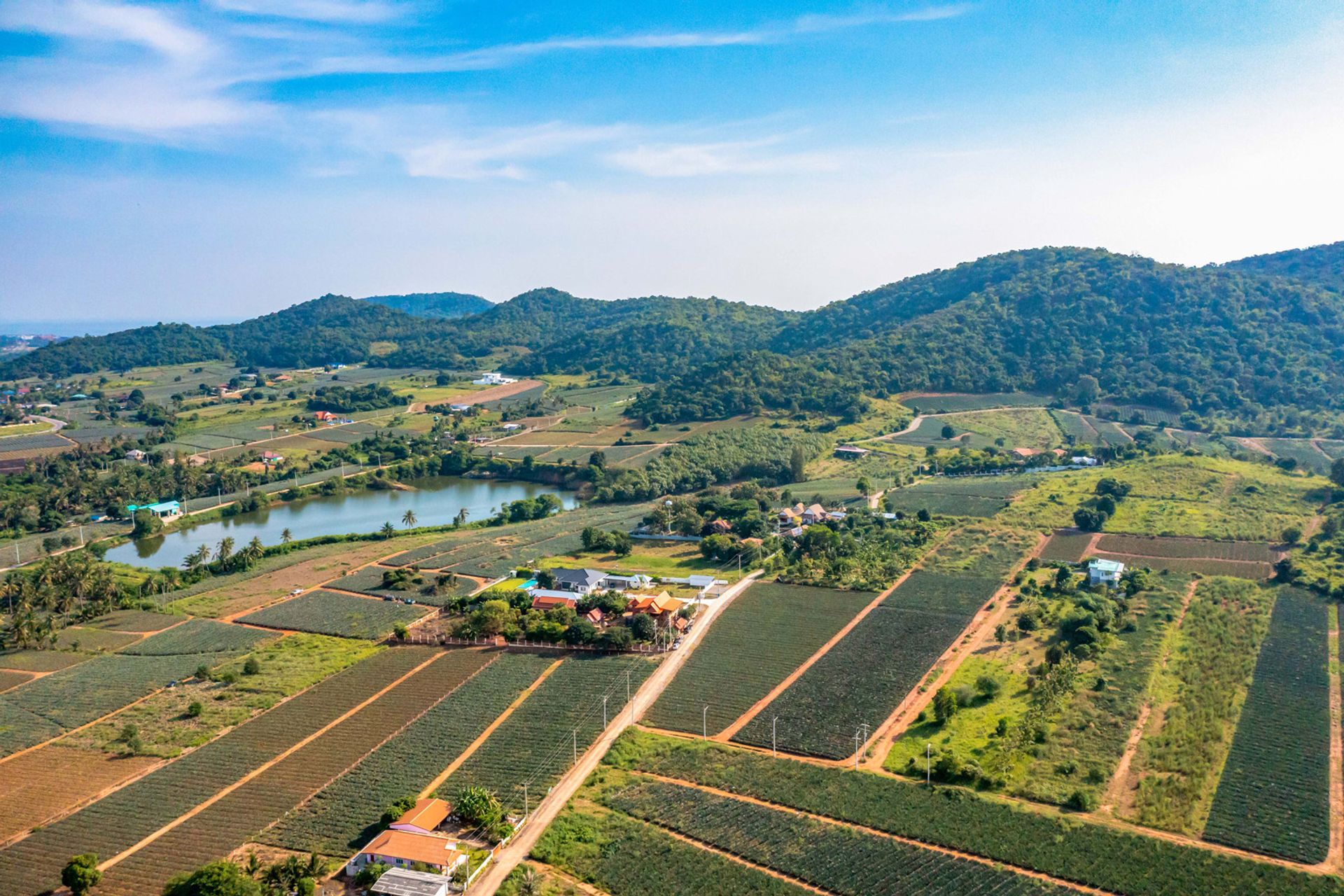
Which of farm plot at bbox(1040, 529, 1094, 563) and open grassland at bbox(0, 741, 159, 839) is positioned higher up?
farm plot at bbox(1040, 529, 1094, 563)

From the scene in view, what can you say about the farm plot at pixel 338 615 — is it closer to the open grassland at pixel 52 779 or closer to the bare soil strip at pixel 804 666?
Answer: the open grassland at pixel 52 779

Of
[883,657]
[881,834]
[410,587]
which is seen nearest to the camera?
[881,834]

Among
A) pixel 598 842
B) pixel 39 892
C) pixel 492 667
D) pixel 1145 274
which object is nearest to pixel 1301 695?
pixel 598 842

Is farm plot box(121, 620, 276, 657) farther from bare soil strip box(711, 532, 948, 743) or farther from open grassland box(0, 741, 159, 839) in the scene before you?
bare soil strip box(711, 532, 948, 743)

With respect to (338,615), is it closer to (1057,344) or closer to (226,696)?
(226,696)

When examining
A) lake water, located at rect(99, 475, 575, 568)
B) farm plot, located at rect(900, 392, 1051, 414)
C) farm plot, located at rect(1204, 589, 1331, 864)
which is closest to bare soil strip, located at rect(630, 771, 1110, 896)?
farm plot, located at rect(1204, 589, 1331, 864)

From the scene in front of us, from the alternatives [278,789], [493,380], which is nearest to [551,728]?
[278,789]

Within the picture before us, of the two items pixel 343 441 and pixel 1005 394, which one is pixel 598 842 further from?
pixel 1005 394
